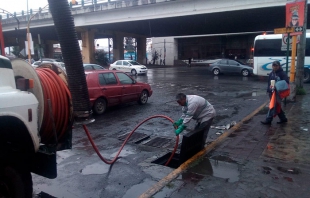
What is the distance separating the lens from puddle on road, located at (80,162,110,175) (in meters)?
5.28

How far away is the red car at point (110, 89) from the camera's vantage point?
32.8 feet

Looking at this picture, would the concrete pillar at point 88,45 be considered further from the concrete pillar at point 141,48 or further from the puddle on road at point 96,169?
the puddle on road at point 96,169

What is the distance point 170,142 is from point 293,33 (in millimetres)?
7220

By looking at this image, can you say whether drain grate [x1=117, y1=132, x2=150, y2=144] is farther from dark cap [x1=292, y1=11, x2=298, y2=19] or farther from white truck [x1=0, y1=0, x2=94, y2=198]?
dark cap [x1=292, y1=11, x2=298, y2=19]

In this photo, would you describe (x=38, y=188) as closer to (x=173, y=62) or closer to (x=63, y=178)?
(x=63, y=178)

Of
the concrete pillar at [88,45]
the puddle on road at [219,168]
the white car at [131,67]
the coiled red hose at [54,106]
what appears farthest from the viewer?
the concrete pillar at [88,45]

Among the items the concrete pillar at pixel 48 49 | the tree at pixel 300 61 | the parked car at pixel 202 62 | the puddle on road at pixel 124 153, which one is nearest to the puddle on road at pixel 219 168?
the puddle on road at pixel 124 153

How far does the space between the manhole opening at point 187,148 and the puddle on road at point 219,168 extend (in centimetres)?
37

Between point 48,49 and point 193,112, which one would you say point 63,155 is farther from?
point 48,49

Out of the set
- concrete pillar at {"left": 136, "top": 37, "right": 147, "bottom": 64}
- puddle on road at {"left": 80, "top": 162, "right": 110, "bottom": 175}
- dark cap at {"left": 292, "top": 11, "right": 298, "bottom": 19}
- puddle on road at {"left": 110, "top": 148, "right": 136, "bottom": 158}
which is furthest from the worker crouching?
concrete pillar at {"left": 136, "top": 37, "right": 147, "bottom": 64}

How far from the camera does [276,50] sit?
2242cm

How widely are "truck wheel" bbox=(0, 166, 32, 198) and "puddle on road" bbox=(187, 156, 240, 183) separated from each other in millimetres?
2575

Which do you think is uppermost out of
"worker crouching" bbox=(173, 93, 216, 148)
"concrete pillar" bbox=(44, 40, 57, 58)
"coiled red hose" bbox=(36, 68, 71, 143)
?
"concrete pillar" bbox=(44, 40, 57, 58)

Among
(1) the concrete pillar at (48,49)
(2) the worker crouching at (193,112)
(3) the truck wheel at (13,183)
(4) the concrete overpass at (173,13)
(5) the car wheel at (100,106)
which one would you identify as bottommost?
(5) the car wheel at (100,106)
